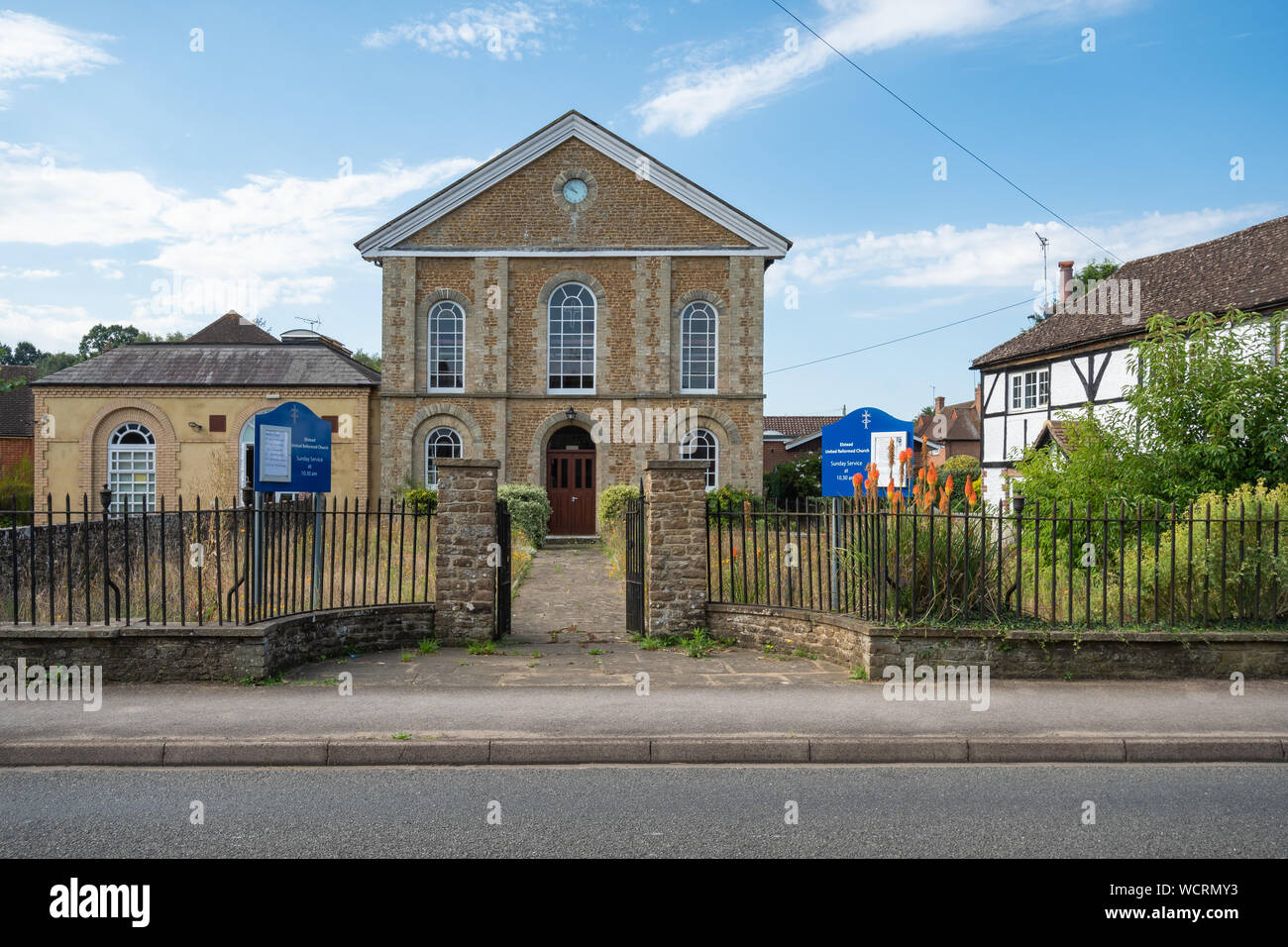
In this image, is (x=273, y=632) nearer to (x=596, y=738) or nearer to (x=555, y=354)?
(x=596, y=738)

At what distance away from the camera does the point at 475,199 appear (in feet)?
88.9

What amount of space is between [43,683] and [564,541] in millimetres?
18705

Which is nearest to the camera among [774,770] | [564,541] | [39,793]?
[39,793]

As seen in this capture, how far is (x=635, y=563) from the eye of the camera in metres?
11.4

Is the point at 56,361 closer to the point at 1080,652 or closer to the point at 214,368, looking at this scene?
the point at 214,368

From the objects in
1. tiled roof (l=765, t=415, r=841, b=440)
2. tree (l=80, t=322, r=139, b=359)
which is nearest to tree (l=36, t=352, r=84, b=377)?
tree (l=80, t=322, r=139, b=359)

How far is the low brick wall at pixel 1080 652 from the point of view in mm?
8539

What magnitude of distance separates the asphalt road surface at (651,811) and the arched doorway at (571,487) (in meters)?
21.2

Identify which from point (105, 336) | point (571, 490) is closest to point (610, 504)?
point (571, 490)

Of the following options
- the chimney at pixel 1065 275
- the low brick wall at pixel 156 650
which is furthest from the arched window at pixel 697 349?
the low brick wall at pixel 156 650

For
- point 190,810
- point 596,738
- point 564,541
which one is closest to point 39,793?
point 190,810

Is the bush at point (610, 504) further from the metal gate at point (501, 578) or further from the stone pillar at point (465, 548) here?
the stone pillar at point (465, 548)
